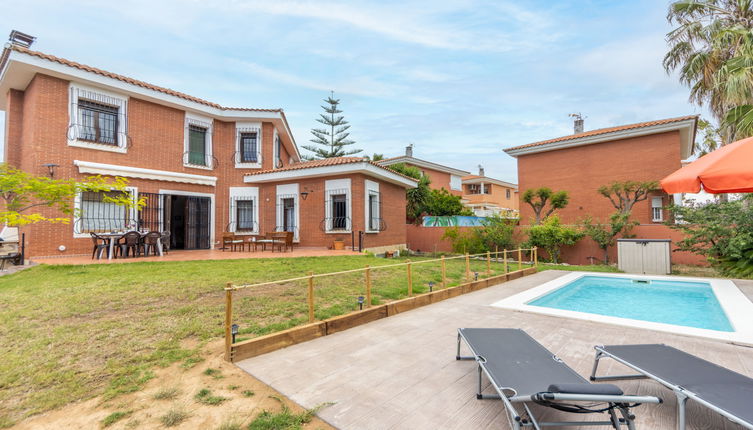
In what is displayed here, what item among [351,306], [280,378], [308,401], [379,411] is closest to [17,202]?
[351,306]

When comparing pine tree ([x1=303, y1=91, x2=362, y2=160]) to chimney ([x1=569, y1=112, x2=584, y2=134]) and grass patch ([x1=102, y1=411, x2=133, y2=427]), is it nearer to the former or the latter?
chimney ([x1=569, y1=112, x2=584, y2=134])

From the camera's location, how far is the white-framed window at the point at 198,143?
563 inches

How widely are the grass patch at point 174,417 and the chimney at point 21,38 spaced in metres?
15.4

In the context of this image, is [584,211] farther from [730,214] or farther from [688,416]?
[688,416]

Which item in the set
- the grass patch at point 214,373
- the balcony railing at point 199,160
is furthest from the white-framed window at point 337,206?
the grass patch at point 214,373

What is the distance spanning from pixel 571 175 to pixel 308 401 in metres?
20.9

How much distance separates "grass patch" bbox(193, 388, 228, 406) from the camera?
8.34 ft

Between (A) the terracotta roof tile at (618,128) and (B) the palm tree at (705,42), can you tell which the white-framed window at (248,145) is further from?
(B) the palm tree at (705,42)

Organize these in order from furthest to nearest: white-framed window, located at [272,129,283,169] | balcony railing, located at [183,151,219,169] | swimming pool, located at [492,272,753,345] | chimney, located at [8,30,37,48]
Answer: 1. white-framed window, located at [272,129,283,169]
2. balcony railing, located at [183,151,219,169]
3. chimney, located at [8,30,37,48]
4. swimming pool, located at [492,272,753,345]

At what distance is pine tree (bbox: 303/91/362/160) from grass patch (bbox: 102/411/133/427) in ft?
105

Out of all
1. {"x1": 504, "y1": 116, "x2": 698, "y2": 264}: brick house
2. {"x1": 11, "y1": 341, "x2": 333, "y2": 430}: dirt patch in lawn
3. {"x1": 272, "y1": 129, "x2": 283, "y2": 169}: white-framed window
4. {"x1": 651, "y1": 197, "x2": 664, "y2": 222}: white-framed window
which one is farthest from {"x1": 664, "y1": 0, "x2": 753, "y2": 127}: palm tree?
{"x1": 272, "y1": 129, "x2": 283, "y2": 169}: white-framed window

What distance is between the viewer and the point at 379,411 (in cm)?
238

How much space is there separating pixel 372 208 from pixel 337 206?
5.49ft

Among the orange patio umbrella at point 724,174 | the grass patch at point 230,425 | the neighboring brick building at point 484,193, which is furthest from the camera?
the neighboring brick building at point 484,193
